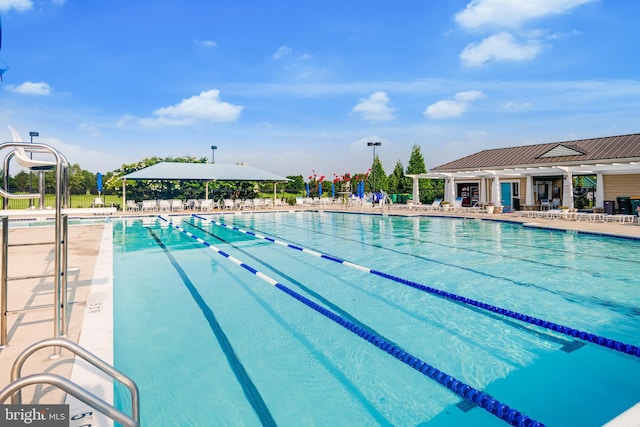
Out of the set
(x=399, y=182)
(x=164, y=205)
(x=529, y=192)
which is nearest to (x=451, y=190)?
(x=529, y=192)

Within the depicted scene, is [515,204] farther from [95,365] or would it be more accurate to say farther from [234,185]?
[95,365]

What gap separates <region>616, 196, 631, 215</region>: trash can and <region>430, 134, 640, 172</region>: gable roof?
2.67 m

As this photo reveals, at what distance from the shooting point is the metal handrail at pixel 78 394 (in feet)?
4.09

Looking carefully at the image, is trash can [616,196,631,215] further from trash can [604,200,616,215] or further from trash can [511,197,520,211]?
trash can [511,197,520,211]

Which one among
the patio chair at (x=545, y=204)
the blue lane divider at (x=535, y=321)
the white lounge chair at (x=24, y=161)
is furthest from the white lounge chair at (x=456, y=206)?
the white lounge chair at (x=24, y=161)

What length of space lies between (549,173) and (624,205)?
325 centimetres

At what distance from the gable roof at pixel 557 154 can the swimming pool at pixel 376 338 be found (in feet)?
41.9

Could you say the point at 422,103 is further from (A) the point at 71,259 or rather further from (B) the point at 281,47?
(A) the point at 71,259

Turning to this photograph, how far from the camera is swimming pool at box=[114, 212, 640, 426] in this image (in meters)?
2.86

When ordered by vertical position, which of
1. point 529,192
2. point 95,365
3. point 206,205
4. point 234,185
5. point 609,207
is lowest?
point 95,365

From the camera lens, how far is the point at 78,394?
128cm

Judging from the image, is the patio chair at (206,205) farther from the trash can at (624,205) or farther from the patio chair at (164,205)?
the trash can at (624,205)

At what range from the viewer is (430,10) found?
58.5 ft

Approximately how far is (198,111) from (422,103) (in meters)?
21.2
